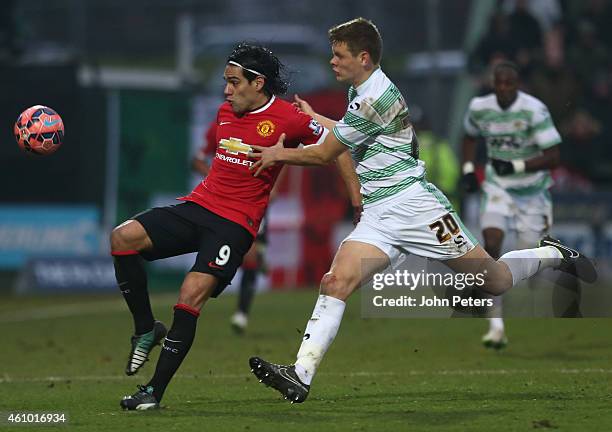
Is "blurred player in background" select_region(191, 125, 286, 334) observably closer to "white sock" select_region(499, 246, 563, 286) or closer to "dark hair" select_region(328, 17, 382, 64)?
"white sock" select_region(499, 246, 563, 286)

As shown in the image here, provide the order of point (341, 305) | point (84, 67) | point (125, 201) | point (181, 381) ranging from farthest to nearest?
point (84, 67) < point (125, 201) < point (181, 381) < point (341, 305)

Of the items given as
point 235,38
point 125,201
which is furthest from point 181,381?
point 235,38

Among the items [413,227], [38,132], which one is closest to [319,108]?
[38,132]

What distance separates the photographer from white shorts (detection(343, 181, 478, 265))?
8.76 m

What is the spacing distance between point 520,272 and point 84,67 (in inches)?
548

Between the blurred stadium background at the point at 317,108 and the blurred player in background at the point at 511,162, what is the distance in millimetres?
5867

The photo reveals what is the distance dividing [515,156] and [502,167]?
204mm

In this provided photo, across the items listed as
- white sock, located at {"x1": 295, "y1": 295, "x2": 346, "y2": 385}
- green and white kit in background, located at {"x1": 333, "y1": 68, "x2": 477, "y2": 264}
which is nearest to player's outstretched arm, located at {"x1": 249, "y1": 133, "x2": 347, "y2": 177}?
green and white kit in background, located at {"x1": 333, "y1": 68, "x2": 477, "y2": 264}

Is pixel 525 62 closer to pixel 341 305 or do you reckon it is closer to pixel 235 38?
pixel 235 38

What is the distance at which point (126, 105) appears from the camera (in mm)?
20250

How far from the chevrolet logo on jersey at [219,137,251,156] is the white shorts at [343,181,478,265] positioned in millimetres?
888

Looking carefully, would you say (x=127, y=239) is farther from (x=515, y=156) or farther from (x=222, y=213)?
(x=515, y=156)

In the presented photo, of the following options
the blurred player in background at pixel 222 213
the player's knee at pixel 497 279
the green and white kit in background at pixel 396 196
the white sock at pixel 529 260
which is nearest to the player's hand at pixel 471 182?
the white sock at pixel 529 260

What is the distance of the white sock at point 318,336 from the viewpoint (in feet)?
27.2
